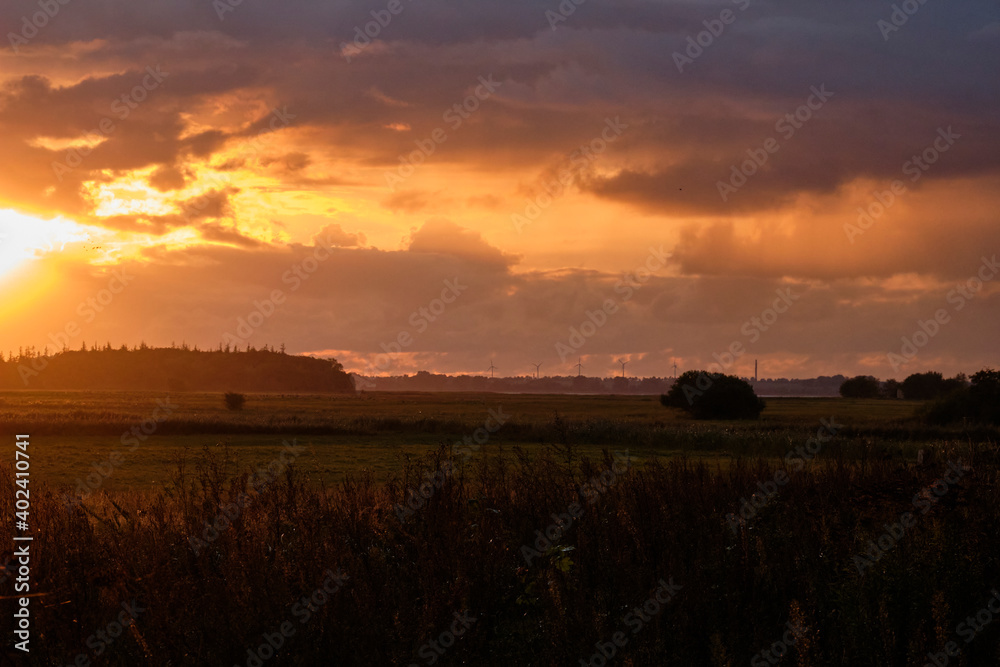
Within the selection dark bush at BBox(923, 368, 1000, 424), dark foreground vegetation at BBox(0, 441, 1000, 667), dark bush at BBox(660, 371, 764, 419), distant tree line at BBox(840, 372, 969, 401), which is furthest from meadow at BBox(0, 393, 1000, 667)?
distant tree line at BBox(840, 372, 969, 401)

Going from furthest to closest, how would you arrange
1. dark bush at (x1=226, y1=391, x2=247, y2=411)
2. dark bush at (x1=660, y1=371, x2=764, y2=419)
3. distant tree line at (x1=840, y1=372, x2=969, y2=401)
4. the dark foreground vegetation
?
distant tree line at (x1=840, y1=372, x2=969, y2=401)
dark bush at (x1=226, y1=391, x2=247, y2=411)
dark bush at (x1=660, y1=371, x2=764, y2=419)
the dark foreground vegetation

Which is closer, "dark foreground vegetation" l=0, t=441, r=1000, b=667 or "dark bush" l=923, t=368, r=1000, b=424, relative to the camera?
"dark foreground vegetation" l=0, t=441, r=1000, b=667

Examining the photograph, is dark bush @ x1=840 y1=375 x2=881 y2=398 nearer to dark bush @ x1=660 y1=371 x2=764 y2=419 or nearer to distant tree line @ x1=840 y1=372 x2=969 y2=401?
distant tree line @ x1=840 y1=372 x2=969 y2=401

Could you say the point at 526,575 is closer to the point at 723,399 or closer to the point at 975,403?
the point at 975,403

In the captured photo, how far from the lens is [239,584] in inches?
283

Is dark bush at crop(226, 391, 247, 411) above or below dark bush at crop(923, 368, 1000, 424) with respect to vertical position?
below

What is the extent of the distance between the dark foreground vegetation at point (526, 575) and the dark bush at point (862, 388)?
15619 cm

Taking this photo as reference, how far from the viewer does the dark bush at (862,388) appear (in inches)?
6019

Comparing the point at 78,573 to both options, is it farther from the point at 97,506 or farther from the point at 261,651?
the point at 97,506

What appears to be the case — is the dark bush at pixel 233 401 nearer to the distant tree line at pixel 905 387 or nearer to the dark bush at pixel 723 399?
the dark bush at pixel 723 399

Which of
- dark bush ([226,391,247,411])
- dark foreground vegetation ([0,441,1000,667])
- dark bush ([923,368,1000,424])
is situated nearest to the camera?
dark foreground vegetation ([0,441,1000,667])

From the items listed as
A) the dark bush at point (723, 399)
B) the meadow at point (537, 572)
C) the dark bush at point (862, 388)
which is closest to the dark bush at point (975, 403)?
the dark bush at point (723, 399)

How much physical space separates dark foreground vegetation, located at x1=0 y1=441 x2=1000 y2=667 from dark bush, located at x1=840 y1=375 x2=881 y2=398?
156 metres

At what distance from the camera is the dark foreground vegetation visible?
Result: 635cm
